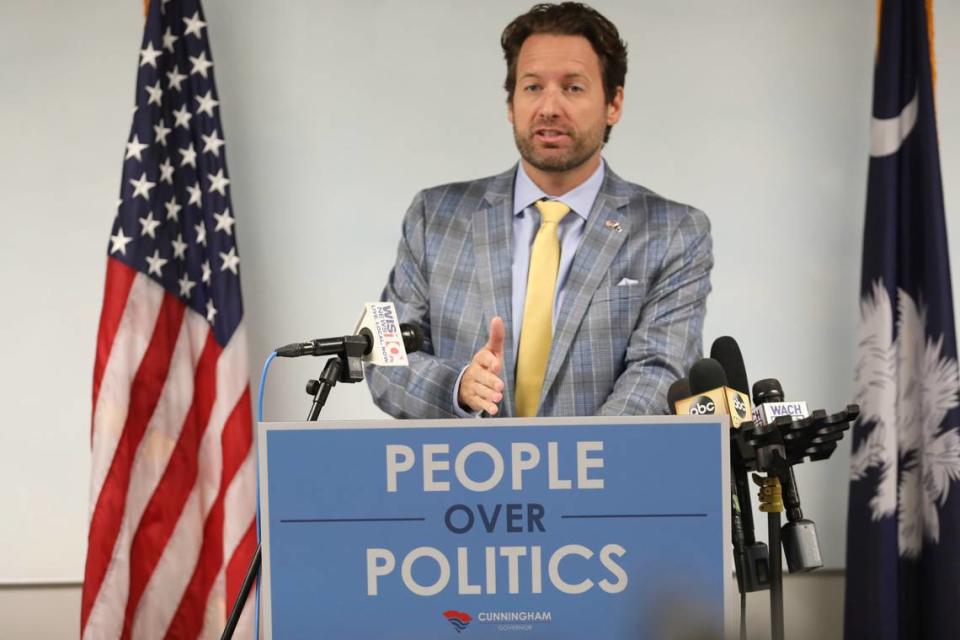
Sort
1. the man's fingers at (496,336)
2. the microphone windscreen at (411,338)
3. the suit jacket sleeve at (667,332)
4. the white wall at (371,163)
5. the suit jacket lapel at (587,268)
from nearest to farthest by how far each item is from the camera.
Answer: the microphone windscreen at (411,338)
the man's fingers at (496,336)
the suit jacket sleeve at (667,332)
the suit jacket lapel at (587,268)
the white wall at (371,163)

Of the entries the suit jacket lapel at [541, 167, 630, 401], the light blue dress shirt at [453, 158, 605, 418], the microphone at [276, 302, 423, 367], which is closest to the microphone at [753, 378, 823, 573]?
the microphone at [276, 302, 423, 367]

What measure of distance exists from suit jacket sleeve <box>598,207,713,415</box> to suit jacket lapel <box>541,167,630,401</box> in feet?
0.57

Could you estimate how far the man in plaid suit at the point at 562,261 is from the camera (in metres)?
3.16

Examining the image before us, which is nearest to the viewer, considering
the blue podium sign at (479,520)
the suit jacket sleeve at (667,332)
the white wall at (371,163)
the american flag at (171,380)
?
the blue podium sign at (479,520)

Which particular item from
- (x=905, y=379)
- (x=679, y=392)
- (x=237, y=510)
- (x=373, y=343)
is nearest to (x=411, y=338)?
(x=373, y=343)

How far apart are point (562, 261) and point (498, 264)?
214 millimetres

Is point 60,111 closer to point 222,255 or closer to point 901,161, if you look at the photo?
point 222,255

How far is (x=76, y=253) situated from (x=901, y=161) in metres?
3.16

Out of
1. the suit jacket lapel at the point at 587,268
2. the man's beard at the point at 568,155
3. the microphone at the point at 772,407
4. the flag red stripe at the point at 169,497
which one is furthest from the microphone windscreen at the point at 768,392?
the flag red stripe at the point at 169,497

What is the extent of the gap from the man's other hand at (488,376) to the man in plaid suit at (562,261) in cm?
55

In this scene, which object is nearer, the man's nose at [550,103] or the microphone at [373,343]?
the microphone at [373,343]

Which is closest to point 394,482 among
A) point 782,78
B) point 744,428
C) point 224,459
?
point 744,428

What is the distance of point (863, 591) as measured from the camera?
12.2 ft

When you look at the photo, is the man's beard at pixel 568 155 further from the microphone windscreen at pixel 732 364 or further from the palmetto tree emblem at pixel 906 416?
the microphone windscreen at pixel 732 364
